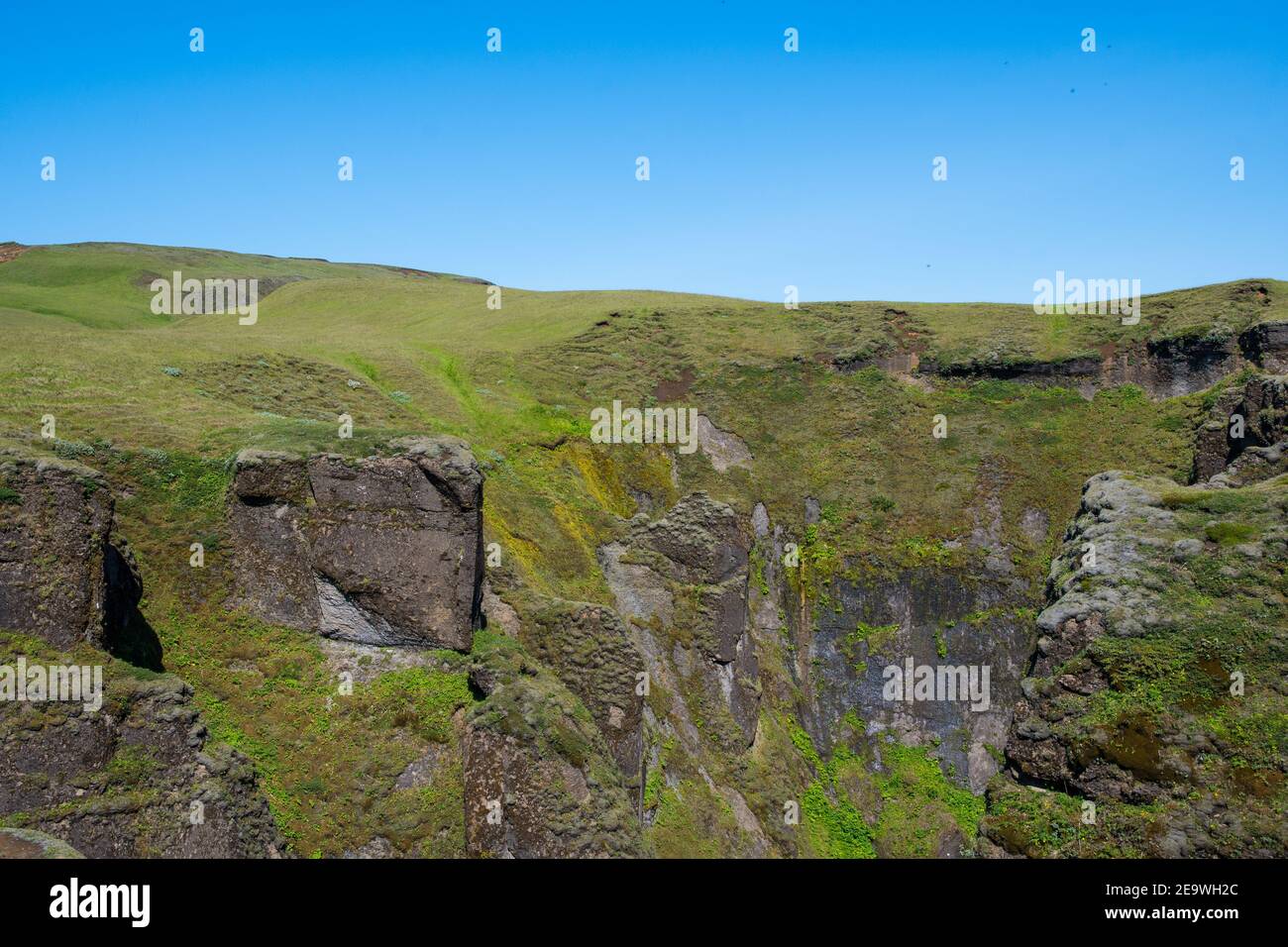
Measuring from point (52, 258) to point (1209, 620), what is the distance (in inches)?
3963

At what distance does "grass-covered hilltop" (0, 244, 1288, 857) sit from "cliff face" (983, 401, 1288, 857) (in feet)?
0.26

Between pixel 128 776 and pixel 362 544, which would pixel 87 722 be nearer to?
pixel 128 776

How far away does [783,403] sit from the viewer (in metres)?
51.0

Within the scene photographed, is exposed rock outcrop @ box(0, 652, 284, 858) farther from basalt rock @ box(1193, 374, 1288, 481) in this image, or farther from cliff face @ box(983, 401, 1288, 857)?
basalt rock @ box(1193, 374, 1288, 481)

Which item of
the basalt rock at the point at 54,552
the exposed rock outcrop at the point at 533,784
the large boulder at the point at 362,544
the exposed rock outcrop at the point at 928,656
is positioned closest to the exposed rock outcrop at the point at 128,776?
the basalt rock at the point at 54,552

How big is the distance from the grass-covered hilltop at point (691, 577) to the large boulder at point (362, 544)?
11 centimetres

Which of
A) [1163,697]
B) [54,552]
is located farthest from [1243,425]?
[54,552]

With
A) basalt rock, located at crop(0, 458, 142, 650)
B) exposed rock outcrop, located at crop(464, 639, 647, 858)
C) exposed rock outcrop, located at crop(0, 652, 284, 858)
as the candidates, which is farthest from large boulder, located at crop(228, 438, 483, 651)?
exposed rock outcrop, located at crop(0, 652, 284, 858)

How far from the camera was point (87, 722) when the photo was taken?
16.2 m

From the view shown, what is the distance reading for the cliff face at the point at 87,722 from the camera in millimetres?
15633

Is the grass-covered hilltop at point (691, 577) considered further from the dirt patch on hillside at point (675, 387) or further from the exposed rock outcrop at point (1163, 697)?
the dirt patch on hillside at point (675, 387)

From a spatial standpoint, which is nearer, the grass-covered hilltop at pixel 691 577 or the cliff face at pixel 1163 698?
the cliff face at pixel 1163 698

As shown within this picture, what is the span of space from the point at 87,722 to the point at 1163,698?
20635 mm

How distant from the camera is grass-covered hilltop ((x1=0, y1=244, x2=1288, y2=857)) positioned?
17.8 meters
